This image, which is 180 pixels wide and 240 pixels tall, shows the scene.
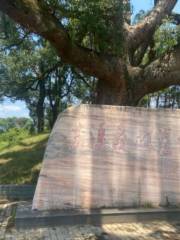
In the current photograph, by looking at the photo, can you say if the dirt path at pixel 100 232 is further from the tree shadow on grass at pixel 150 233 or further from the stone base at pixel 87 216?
the stone base at pixel 87 216

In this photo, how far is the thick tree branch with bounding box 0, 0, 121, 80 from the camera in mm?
6664

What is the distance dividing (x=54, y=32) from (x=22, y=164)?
4847 millimetres

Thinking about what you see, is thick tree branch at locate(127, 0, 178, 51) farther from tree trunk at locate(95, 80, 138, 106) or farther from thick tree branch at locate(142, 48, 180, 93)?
tree trunk at locate(95, 80, 138, 106)

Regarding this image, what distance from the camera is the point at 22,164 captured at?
1050cm

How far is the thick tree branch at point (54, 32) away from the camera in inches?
262

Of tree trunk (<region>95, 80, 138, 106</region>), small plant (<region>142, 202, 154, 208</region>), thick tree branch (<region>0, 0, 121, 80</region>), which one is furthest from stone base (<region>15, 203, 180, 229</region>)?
thick tree branch (<region>0, 0, 121, 80</region>)

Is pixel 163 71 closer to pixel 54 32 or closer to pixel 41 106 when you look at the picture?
pixel 54 32

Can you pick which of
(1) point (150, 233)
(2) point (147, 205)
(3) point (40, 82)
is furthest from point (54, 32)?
(3) point (40, 82)

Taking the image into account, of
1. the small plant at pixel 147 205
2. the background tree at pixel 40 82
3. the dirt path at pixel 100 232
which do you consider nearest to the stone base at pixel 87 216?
the dirt path at pixel 100 232

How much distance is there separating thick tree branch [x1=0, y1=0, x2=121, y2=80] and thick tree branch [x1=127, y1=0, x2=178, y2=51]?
47.6 inches

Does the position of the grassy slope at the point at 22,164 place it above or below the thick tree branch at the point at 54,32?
below

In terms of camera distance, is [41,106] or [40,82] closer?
[40,82]

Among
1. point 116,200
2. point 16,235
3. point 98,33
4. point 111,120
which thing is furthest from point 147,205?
point 98,33

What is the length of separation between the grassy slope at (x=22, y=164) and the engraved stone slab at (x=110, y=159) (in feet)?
9.65
